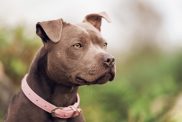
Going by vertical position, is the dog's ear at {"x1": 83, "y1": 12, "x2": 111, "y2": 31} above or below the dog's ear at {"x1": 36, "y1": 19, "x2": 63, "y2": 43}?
above

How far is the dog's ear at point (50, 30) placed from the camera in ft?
Result: 24.8

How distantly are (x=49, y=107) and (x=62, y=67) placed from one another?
372 millimetres

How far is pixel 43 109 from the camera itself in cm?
761

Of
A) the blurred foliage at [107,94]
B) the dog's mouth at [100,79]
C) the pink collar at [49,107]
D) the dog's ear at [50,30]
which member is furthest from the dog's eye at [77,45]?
the blurred foliage at [107,94]

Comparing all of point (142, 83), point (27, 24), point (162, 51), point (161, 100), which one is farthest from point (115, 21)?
point (161, 100)

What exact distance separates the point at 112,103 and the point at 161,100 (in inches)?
26.0

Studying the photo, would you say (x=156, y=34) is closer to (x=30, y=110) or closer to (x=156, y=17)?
(x=156, y=17)

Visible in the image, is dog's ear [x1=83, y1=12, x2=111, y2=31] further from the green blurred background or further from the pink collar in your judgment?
the green blurred background

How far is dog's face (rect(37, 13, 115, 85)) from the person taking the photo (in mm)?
7406

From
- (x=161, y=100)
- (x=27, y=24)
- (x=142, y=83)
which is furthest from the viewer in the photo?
(x=142, y=83)

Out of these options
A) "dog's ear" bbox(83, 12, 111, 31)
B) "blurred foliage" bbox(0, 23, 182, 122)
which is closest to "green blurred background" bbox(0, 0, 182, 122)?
"blurred foliage" bbox(0, 23, 182, 122)

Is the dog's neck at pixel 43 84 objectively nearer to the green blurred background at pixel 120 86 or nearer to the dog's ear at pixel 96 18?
the dog's ear at pixel 96 18

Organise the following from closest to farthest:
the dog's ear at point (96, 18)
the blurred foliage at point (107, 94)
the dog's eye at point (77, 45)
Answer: the dog's eye at point (77, 45) < the dog's ear at point (96, 18) < the blurred foliage at point (107, 94)

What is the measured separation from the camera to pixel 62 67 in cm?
754
